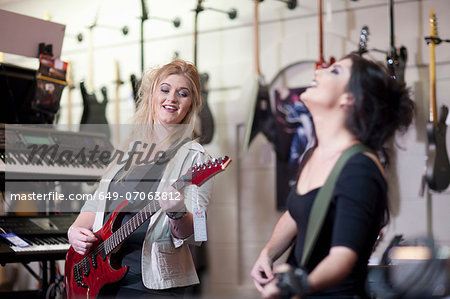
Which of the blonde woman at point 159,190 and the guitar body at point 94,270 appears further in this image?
the guitar body at point 94,270

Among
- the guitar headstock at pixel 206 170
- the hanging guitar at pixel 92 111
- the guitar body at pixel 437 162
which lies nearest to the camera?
the guitar headstock at pixel 206 170

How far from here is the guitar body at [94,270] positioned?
2.19 m

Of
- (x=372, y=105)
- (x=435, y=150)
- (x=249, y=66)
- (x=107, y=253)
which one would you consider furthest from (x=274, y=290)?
(x=249, y=66)

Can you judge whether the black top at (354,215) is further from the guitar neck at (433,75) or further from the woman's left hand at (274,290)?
the guitar neck at (433,75)

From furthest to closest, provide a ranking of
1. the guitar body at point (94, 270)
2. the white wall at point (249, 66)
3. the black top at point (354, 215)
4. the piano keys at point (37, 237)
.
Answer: the white wall at point (249, 66) < the piano keys at point (37, 237) < the guitar body at point (94, 270) < the black top at point (354, 215)

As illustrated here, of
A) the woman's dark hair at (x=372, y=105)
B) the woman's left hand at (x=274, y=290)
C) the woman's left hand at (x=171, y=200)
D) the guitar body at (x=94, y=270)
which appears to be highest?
the woman's dark hair at (x=372, y=105)

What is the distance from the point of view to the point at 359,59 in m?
1.43

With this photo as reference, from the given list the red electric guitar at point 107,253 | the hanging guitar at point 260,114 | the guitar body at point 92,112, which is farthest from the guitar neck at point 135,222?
the guitar body at point 92,112

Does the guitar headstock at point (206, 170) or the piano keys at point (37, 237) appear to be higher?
the guitar headstock at point (206, 170)

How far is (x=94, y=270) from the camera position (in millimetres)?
2301

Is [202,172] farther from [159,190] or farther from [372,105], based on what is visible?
[372,105]

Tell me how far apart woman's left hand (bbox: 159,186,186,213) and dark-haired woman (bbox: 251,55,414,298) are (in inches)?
19.0

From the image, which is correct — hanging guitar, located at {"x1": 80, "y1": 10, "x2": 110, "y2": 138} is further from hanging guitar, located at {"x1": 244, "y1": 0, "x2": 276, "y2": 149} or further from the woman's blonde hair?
the woman's blonde hair

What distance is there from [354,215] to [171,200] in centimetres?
77
